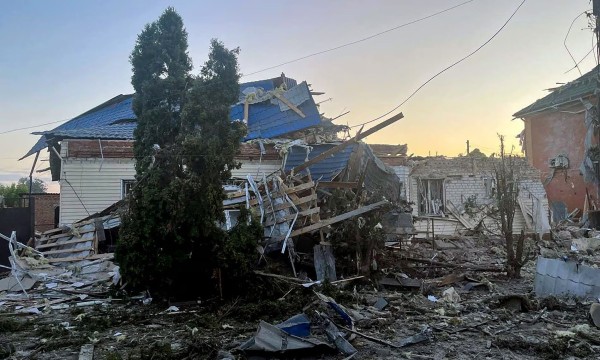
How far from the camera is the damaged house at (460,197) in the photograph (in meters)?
19.1

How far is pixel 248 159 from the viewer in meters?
16.0

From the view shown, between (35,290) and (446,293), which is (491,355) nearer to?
(446,293)

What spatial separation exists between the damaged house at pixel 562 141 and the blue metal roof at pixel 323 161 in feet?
42.4

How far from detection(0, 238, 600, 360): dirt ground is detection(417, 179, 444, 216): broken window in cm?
966

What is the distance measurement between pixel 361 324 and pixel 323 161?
8.52 metres

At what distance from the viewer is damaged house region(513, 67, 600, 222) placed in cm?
2120

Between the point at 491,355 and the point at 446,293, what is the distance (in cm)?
317

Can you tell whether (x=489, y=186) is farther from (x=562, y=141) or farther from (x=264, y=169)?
(x=264, y=169)

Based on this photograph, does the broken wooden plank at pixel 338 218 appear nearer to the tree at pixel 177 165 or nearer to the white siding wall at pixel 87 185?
the tree at pixel 177 165

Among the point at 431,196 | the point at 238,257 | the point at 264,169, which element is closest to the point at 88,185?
the point at 264,169

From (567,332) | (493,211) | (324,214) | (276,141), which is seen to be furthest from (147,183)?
(493,211)

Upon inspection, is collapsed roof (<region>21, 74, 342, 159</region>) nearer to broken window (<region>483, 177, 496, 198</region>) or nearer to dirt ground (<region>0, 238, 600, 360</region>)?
broken window (<region>483, 177, 496, 198</region>)

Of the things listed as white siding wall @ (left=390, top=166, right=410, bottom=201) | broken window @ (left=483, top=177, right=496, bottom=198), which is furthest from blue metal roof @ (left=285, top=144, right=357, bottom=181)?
broken window @ (left=483, top=177, right=496, bottom=198)

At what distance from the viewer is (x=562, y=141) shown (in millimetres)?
22453
